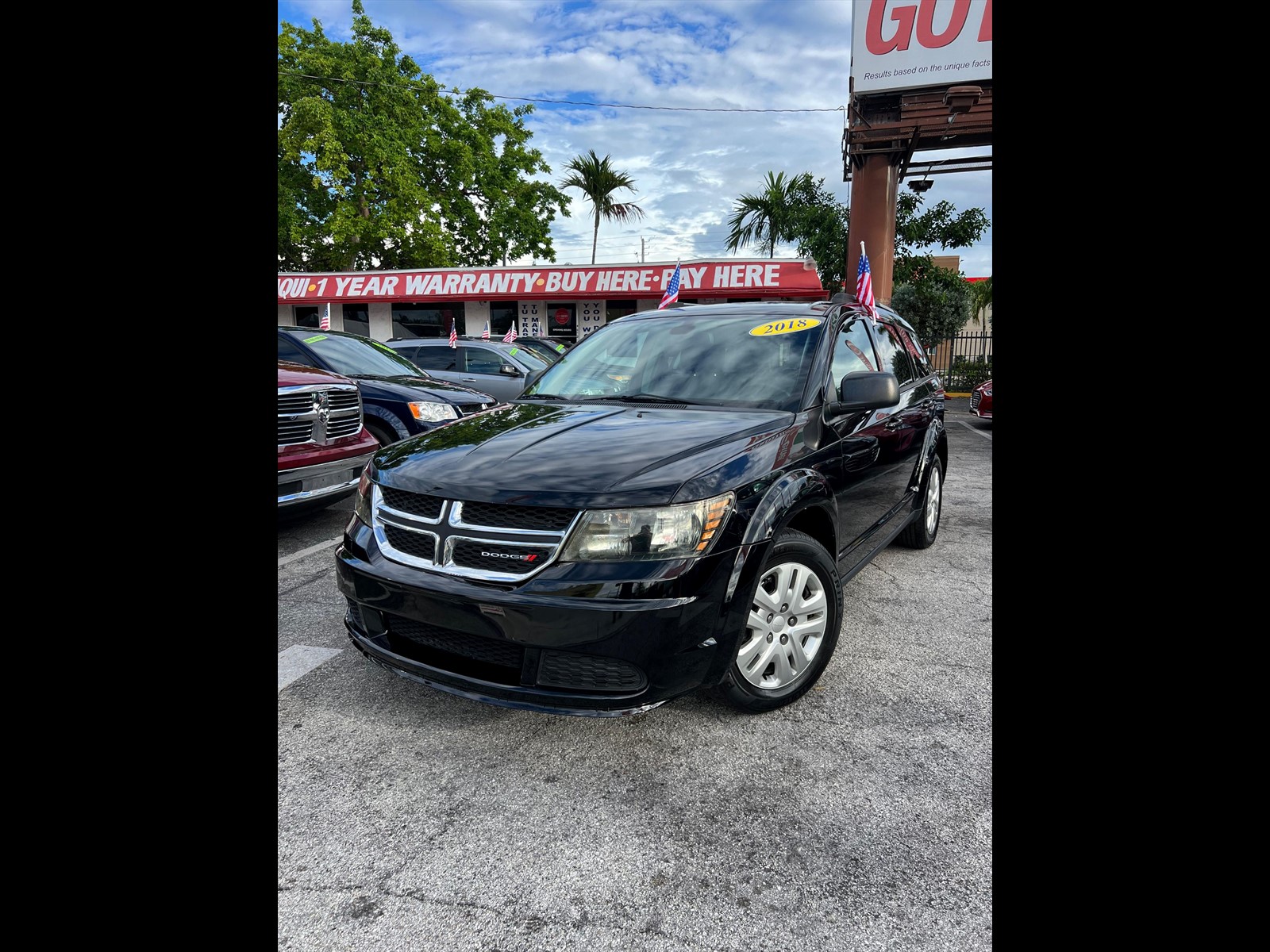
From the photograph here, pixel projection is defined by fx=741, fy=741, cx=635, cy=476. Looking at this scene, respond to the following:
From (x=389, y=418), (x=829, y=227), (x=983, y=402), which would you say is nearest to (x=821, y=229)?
(x=829, y=227)

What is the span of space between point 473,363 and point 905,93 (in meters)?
11.2

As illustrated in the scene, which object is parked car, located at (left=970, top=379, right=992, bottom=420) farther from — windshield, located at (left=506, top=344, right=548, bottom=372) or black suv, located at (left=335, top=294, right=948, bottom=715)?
black suv, located at (left=335, top=294, right=948, bottom=715)

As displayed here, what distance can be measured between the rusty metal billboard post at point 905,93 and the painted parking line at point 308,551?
1410 centimetres

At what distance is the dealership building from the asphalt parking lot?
1817 centimetres

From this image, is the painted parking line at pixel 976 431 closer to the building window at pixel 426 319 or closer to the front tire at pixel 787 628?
the front tire at pixel 787 628

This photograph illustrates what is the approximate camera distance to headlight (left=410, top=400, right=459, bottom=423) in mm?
7086

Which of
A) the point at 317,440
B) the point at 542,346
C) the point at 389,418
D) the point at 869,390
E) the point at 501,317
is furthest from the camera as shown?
the point at 501,317

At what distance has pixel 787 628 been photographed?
9.30 ft

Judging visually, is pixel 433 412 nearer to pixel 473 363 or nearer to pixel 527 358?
pixel 473 363

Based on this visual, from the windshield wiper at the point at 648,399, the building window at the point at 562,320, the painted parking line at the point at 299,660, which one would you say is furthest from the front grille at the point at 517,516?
the building window at the point at 562,320

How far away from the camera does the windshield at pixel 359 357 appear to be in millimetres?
7645
